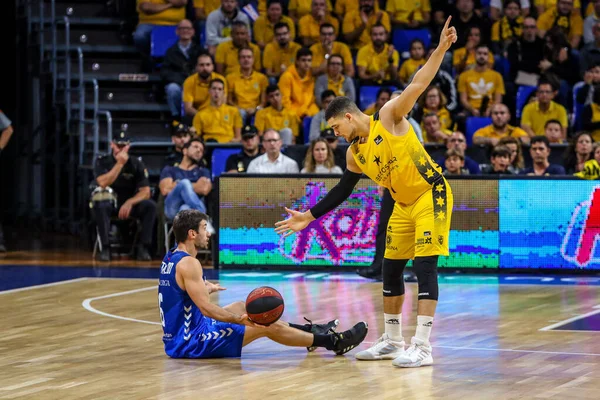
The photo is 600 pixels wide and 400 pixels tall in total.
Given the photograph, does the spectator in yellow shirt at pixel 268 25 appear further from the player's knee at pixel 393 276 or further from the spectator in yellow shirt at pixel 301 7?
Answer: the player's knee at pixel 393 276

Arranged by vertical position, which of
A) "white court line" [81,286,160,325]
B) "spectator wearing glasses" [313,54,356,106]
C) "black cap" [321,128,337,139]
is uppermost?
"spectator wearing glasses" [313,54,356,106]

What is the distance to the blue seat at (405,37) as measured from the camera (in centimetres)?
1914

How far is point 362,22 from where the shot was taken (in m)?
19.2

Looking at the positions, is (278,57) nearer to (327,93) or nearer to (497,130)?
(327,93)

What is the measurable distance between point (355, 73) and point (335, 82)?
1.14 meters

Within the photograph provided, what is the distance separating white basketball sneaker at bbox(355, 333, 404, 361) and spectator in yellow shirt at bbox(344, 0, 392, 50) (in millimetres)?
11282

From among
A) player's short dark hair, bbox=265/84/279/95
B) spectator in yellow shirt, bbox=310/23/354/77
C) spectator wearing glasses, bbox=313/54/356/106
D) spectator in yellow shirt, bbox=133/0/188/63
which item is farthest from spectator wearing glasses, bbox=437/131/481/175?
spectator in yellow shirt, bbox=133/0/188/63

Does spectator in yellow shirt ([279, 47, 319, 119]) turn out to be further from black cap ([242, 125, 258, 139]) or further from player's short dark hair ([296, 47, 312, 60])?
black cap ([242, 125, 258, 139])

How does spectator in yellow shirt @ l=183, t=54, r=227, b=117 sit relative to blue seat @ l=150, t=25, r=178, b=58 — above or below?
below

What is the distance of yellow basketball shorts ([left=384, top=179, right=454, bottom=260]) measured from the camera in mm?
8086

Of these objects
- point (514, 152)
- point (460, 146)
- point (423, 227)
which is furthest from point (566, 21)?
point (423, 227)

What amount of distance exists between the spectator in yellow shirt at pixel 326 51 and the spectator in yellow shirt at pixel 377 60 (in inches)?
7.5

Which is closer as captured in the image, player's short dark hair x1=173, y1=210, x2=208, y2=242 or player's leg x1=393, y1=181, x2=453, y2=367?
player's leg x1=393, y1=181, x2=453, y2=367

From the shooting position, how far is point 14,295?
1232 cm
